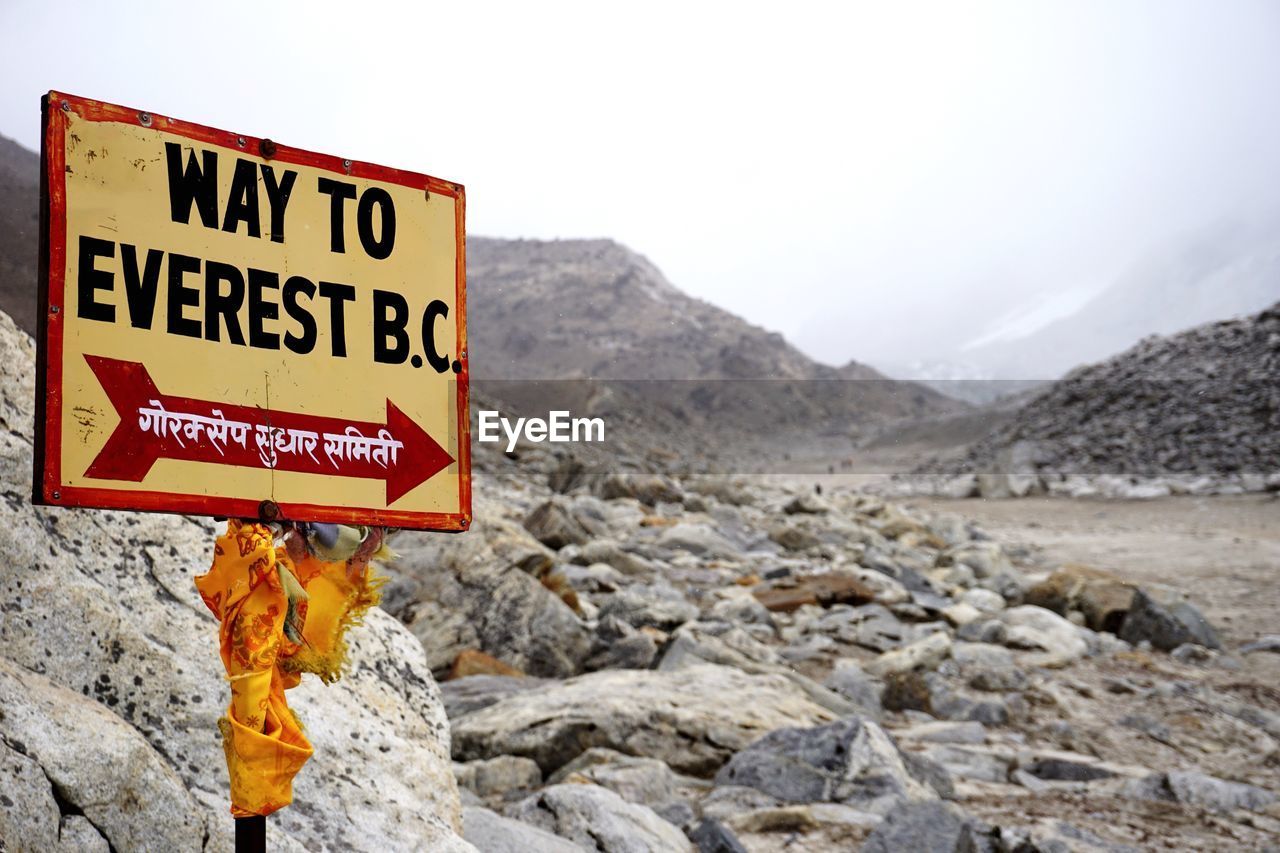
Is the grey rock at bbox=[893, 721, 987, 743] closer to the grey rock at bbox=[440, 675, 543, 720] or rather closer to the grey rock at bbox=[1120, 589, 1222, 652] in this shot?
the grey rock at bbox=[440, 675, 543, 720]

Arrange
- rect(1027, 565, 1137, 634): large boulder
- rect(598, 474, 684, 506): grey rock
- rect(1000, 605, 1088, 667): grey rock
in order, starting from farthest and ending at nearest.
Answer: rect(598, 474, 684, 506): grey rock
rect(1027, 565, 1137, 634): large boulder
rect(1000, 605, 1088, 667): grey rock

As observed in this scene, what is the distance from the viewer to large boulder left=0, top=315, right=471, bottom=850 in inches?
78.5

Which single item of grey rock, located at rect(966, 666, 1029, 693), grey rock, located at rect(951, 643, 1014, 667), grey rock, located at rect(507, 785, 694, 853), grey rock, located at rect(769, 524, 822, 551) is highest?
grey rock, located at rect(769, 524, 822, 551)

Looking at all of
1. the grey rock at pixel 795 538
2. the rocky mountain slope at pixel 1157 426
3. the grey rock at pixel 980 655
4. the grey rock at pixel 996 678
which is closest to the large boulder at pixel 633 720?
the grey rock at pixel 996 678

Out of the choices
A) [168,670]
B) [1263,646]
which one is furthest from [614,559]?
[168,670]

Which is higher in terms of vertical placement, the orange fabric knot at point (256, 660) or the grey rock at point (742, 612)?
the orange fabric knot at point (256, 660)

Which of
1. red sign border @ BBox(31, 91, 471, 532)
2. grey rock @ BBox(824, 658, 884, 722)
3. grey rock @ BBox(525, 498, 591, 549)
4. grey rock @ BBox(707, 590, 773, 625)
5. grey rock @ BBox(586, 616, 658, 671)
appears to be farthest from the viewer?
grey rock @ BBox(525, 498, 591, 549)

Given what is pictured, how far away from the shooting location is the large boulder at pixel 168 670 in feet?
6.54

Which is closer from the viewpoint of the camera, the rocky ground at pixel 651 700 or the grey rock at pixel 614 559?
the rocky ground at pixel 651 700

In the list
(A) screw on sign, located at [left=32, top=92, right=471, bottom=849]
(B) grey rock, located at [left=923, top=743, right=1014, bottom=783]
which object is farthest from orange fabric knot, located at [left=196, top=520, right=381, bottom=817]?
(B) grey rock, located at [left=923, top=743, right=1014, bottom=783]

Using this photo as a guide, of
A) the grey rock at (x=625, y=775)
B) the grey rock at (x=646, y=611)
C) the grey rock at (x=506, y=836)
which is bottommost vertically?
the grey rock at (x=625, y=775)

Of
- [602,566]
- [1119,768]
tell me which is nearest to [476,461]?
[602,566]

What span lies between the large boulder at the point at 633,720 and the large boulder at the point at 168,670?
1438 millimetres

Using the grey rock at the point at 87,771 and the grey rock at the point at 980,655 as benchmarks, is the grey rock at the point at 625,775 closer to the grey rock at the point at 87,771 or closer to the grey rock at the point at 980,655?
the grey rock at the point at 87,771
